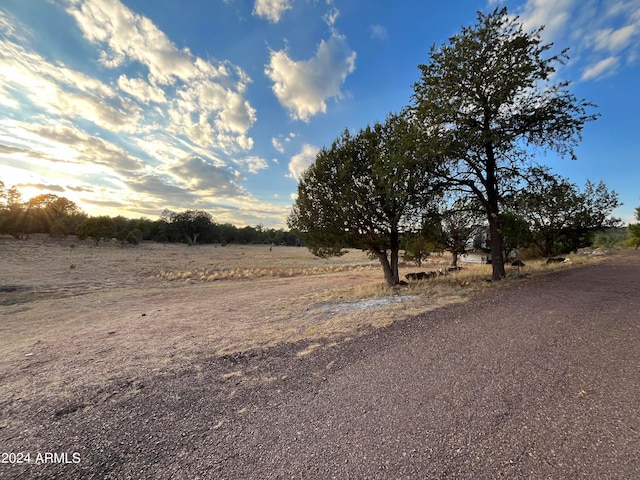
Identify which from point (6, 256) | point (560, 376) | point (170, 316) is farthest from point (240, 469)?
point (6, 256)

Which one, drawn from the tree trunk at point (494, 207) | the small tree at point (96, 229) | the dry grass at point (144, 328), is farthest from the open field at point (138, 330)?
the small tree at point (96, 229)

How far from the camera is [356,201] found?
1368 cm

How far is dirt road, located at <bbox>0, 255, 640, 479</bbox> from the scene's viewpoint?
246 cm

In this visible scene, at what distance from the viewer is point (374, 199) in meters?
14.0

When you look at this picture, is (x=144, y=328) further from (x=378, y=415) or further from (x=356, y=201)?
(x=356, y=201)

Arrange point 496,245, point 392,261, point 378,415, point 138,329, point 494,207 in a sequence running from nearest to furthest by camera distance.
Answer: point 378,415, point 138,329, point 494,207, point 496,245, point 392,261

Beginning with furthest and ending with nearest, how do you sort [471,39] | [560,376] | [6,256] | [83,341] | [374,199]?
[6,256] → [374,199] → [471,39] → [83,341] → [560,376]

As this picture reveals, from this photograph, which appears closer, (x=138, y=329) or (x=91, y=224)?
(x=138, y=329)

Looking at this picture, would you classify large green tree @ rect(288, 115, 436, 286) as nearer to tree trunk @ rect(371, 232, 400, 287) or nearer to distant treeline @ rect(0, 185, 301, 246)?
tree trunk @ rect(371, 232, 400, 287)

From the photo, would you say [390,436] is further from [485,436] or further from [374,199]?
[374,199]

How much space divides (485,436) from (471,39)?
13.8 metres

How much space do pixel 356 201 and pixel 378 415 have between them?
37.0ft

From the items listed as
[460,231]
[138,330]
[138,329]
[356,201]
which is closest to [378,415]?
[138,330]

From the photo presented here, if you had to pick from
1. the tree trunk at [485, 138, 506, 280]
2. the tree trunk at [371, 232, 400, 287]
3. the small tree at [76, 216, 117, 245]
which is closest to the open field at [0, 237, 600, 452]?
the tree trunk at [371, 232, 400, 287]
